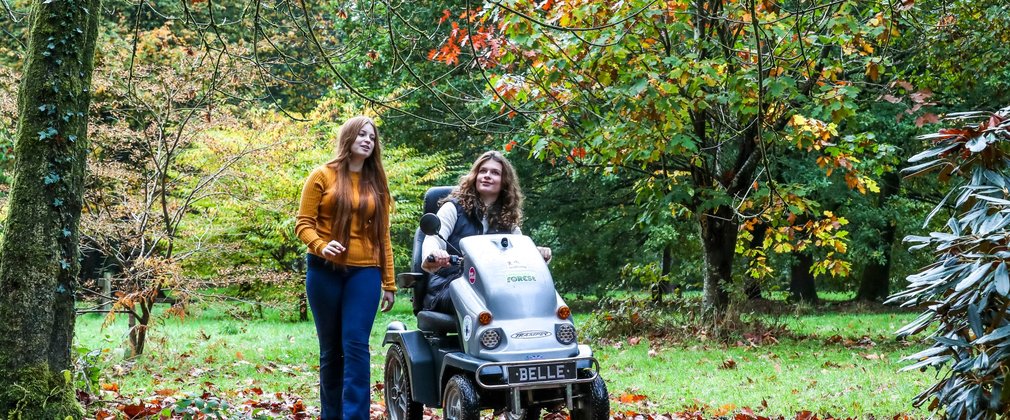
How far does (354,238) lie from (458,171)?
14407 millimetres

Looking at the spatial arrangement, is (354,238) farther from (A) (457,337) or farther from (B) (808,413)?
(B) (808,413)

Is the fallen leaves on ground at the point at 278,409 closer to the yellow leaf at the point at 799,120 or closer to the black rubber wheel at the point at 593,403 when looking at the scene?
the black rubber wheel at the point at 593,403

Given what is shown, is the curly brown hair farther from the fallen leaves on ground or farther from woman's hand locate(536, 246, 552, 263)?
the fallen leaves on ground

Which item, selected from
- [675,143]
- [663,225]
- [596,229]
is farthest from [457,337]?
[596,229]

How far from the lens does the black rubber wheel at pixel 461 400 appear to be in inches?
196

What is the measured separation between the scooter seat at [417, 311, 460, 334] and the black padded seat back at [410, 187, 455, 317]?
0.13 metres

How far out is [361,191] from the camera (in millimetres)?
5578

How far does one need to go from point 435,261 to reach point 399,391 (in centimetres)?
94

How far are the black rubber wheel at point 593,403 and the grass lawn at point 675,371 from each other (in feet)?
5.28

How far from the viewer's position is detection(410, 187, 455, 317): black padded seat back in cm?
581

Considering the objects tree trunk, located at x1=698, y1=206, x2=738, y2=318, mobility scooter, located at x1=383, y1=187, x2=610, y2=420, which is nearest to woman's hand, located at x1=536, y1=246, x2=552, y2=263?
mobility scooter, located at x1=383, y1=187, x2=610, y2=420

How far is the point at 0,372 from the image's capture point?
175 inches

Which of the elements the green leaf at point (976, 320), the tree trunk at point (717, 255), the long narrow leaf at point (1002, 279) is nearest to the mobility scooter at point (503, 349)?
the green leaf at point (976, 320)

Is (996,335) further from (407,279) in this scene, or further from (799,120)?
(799,120)
